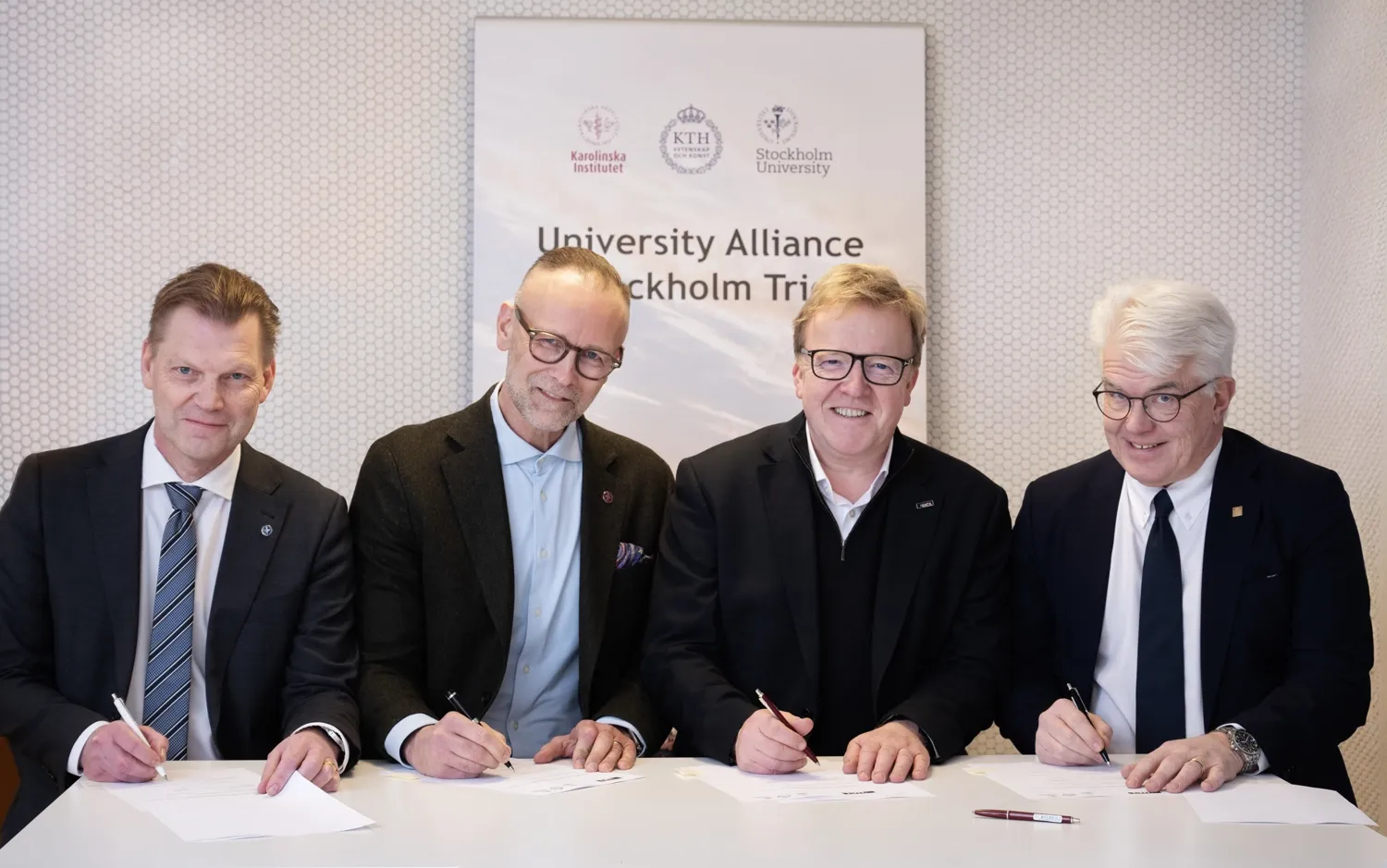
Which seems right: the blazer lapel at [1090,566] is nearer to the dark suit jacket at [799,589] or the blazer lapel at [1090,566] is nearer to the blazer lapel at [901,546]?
the dark suit jacket at [799,589]

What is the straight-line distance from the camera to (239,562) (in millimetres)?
2914

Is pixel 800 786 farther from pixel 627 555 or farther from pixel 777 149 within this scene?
pixel 777 149

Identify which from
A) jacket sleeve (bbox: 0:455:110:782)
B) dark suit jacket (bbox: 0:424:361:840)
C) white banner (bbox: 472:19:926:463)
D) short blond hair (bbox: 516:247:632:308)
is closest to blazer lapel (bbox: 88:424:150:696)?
dark suit jacket (bbox: 0:424:361:840)

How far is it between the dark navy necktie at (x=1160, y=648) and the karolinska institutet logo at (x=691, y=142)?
219cm

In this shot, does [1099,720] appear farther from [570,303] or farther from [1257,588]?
[570,303]

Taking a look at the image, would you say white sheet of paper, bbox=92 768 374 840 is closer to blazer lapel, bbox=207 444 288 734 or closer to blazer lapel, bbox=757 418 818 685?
blazer lapel, bbox=207 444 288 734

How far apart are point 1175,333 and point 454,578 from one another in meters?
1.81

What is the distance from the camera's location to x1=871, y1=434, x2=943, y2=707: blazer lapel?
2988mm

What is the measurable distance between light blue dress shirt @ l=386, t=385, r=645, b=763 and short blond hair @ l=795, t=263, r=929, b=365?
2.49 feet

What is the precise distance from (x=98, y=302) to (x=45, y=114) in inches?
26.6

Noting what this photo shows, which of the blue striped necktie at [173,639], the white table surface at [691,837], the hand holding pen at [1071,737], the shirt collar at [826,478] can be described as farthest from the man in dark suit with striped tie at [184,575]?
the hand holding pen at [1071,737]

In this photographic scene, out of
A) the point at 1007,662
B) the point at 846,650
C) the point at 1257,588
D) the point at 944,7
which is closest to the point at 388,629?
the point at 846,650

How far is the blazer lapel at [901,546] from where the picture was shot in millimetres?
2988

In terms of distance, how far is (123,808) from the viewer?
2277 mm
